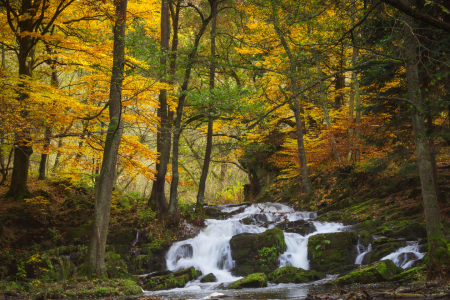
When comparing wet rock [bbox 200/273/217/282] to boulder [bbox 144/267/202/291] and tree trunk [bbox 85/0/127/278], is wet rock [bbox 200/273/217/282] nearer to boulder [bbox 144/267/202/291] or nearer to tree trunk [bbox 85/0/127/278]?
boulder [bbox 144/267/202/291]

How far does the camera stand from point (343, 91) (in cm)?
1742

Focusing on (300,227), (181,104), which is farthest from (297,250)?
(181,104)

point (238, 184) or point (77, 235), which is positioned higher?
point (238, 184)

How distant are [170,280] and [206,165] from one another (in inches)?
254

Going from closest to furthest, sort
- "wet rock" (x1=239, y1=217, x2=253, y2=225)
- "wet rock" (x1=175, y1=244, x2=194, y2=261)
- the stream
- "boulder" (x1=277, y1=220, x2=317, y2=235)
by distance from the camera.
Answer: the stream
"wet rock" (x1=175, y1=244, x2=194, y2=261)
"boulder" (x1=277, y1=220, x2=317, y2=235)
"wet rock" (x1=239, y1=217, x2=253, y2=225)

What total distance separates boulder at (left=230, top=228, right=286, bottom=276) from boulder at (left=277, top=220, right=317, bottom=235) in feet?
3.59

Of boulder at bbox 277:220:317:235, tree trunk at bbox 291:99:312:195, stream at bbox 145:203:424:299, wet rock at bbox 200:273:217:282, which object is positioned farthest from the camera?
tree trunk at bbox 291:99:312:195

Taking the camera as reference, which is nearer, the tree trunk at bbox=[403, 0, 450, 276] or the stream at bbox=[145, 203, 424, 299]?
the tree trunk at bbox=[403, 0, 450, 276]

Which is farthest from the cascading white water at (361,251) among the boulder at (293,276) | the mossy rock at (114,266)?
the mossy rock at (114,266)

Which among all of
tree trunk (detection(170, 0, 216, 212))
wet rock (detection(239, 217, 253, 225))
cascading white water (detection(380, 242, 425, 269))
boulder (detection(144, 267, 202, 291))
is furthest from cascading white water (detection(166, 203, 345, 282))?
cascading white water (detection(380, 242, 425, 269))

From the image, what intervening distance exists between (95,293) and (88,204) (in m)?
7.99

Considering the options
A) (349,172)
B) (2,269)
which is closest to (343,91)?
(349,172)

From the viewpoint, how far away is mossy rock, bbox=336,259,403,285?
6770 mm

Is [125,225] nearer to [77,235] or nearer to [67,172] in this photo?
[77,235]
